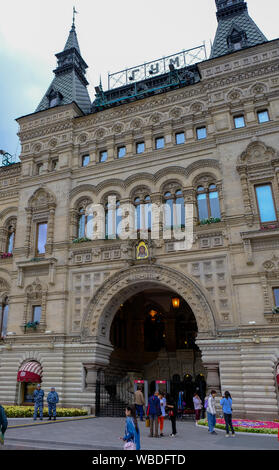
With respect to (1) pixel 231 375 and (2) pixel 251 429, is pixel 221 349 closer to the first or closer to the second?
(1) pixel 231 375

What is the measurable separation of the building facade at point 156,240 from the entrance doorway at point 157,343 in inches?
4.7

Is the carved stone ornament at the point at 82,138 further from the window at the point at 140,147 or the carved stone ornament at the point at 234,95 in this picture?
the carved stone ornament at the point at 234,95

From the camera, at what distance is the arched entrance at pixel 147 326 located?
2323cm

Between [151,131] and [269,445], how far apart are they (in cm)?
2175

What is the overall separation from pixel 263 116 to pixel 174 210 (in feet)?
27.9

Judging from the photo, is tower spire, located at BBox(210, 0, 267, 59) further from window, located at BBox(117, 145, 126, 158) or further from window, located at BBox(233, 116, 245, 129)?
window, located at BBox(117, 145, 126, 158)

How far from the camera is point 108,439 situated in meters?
13.5

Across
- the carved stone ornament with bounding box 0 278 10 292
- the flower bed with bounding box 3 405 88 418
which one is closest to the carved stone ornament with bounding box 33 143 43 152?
the carved stone ornament with bounding box 0 278 10 292

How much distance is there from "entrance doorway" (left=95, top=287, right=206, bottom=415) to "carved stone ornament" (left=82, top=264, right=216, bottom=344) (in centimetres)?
402

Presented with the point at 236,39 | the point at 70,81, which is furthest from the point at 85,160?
the point at 236,39

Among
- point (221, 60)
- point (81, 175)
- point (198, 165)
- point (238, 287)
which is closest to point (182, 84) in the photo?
point (221, 60)

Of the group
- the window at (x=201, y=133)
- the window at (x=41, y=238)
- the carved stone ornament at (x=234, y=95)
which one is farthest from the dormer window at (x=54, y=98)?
the carved stone ornament at (x=234, y=95)

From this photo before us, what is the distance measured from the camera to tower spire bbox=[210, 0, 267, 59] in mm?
28219

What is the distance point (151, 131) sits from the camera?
92.0 ft
